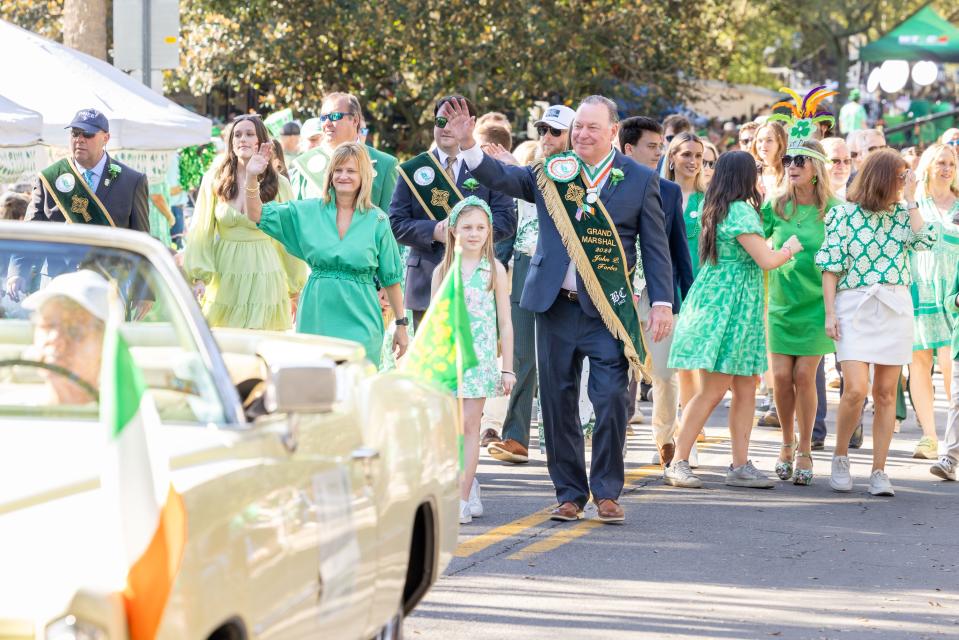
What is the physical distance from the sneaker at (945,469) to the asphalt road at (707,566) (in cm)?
7

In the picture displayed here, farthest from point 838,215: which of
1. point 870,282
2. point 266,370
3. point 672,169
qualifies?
point 266,370

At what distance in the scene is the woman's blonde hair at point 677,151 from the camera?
11.3m

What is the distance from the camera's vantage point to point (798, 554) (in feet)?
26.6

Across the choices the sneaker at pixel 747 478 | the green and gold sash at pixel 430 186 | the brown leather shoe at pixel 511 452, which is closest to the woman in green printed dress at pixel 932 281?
the sneaker at pixel 747 478

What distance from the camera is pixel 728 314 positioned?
9.98m

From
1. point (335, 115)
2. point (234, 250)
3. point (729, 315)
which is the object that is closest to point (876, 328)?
point (729, 315)

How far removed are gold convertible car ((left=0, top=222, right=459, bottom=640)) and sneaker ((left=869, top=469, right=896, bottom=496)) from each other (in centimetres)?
490

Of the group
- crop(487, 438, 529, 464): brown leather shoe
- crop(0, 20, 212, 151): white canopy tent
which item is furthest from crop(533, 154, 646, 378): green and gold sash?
crop(0, 20, 212, 151): white canopy tent

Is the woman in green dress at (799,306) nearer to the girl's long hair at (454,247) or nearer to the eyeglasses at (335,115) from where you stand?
the girl's long hair at (454,247)

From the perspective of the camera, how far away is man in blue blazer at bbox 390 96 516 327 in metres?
10.2

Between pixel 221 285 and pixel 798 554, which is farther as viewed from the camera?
pixel 221 285

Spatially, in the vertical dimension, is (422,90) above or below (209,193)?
above

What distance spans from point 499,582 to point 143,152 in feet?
28.1

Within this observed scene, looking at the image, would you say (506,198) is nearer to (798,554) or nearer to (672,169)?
(672,169)
